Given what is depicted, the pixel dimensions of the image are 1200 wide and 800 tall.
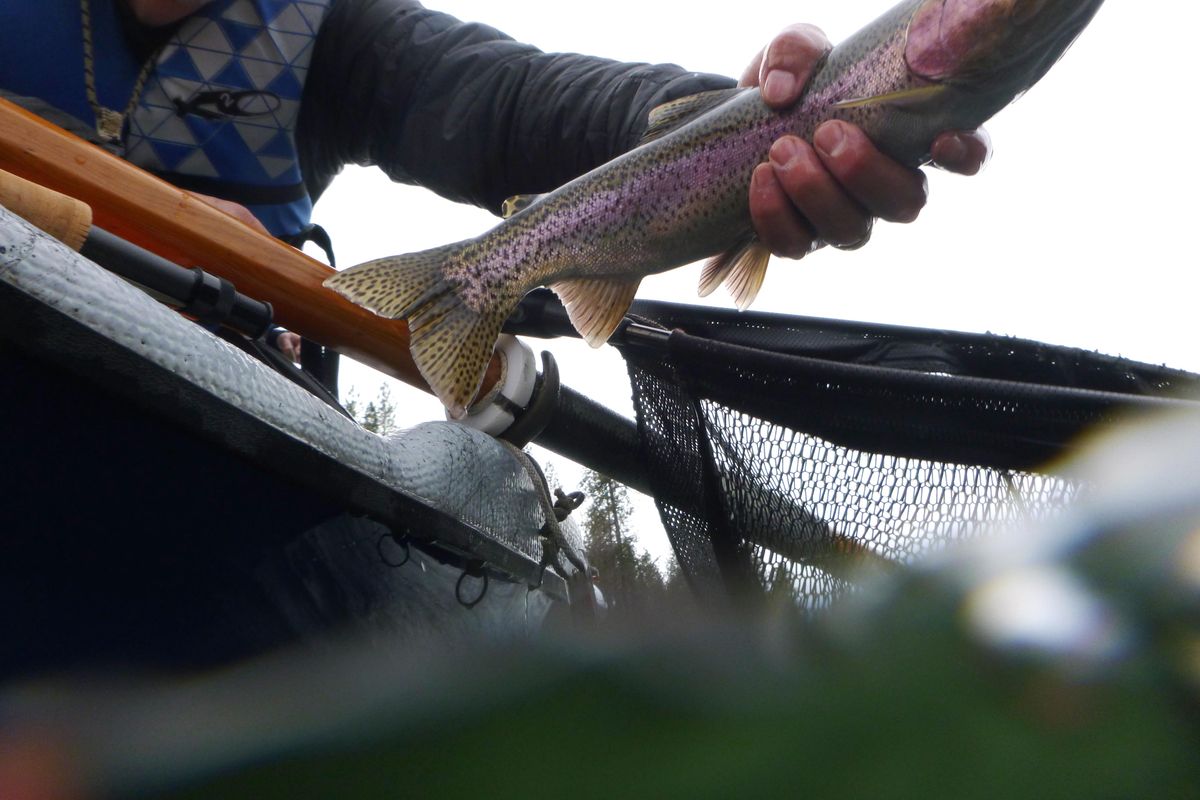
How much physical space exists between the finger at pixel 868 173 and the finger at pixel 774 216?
136mm

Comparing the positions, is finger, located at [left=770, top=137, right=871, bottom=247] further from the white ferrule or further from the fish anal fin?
the white ferrule

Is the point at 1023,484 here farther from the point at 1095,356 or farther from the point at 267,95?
the point at 267,95

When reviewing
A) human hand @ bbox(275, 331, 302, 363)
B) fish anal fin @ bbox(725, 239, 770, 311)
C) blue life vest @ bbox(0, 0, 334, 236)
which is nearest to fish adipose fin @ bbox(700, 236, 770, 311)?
fish anal fin @ bbox(725, 239, 770, 311)

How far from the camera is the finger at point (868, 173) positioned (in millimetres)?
2277

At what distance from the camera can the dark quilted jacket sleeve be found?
10.4ft

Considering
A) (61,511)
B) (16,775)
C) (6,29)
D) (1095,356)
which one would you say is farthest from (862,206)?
(6,29)

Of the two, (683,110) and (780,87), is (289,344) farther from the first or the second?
(780,87)

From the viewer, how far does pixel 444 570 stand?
2.07 meters

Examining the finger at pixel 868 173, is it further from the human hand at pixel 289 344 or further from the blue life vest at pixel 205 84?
the human hand at pixel 289 344

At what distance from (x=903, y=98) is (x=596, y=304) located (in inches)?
37.7

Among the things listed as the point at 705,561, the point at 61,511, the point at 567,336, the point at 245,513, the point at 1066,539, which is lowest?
the point at 61,511

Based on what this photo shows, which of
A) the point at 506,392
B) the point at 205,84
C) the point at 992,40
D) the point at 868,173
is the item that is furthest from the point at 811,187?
the point at 205,84

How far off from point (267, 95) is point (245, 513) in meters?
2.11

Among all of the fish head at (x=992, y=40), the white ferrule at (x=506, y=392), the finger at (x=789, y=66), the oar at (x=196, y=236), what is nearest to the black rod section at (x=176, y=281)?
the oar at (x=196, y=236)
